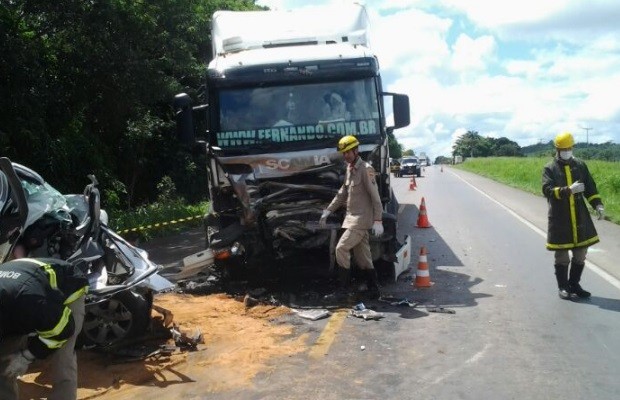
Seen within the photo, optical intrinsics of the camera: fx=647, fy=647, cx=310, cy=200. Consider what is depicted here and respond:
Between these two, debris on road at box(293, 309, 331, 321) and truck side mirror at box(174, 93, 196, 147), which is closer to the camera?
debris on road at box(293, 309, 331, 321)

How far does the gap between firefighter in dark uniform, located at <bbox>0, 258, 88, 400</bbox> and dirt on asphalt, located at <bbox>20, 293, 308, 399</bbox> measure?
147cm

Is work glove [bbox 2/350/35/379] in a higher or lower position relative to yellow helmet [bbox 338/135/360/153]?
lower

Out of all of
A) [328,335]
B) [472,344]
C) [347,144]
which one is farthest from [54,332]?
[347,144]

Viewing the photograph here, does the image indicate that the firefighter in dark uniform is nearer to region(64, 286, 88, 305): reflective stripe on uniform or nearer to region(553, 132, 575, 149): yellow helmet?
region(64, 286, 88, 305): reflective stripe on uniform

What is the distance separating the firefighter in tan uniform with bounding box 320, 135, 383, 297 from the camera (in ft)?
24.4

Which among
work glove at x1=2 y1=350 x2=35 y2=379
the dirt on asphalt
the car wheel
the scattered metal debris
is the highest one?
work glove at x1=2 y1=350 x2=35 y2=379

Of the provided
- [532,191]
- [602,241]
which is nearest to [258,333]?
[602,241]

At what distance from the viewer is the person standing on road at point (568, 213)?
7488mm

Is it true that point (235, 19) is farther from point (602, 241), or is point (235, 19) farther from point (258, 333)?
point (602, 241)

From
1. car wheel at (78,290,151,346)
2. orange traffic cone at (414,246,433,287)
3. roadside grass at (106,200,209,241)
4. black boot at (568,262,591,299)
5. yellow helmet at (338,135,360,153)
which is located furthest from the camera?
roadside grass at (106,200,209,241)

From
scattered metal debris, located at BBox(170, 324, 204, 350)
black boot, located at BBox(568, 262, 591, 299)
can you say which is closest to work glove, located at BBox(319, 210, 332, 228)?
scattered metal debris, located at BBox(170, 324, 204, 350)

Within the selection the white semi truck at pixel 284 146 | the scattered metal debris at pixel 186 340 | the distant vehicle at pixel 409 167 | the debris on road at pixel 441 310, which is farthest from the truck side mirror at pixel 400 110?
the distant vehicle at pixel 409 167

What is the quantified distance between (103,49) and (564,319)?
38.4 ft

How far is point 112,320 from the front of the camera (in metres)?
5.86
